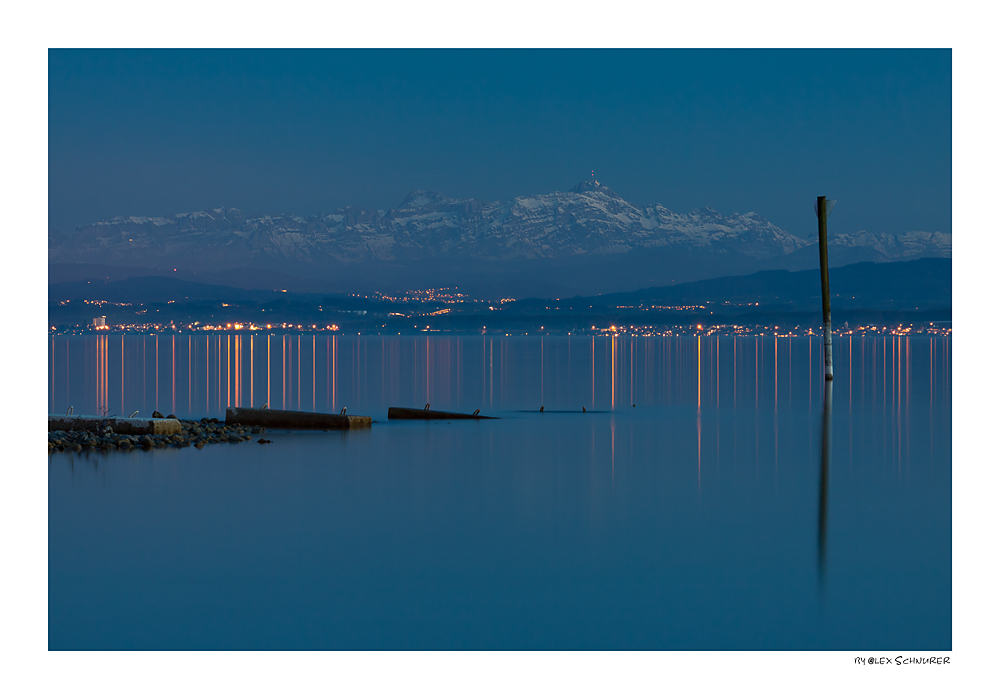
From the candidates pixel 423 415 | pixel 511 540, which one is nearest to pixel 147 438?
pixel 423 415

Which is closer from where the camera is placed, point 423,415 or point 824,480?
point 824,480

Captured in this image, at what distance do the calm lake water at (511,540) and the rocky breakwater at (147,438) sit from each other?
585mm

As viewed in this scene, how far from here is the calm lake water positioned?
10.2 m

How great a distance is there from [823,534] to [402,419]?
54.7ft

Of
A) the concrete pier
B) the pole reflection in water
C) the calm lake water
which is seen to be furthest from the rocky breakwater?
the pole reflection in water

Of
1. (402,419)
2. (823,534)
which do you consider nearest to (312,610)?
(823,534)

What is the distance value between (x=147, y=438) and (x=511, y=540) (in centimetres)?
1073

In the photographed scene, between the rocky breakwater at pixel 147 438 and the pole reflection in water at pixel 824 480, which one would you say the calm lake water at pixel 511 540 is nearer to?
the pole reflection in water at pixel 824 480

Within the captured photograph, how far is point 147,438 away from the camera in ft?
70.6

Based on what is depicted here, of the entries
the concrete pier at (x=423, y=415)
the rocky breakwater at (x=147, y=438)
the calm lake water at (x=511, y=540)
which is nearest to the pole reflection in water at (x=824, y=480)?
the calm lake water at (x=511, y=540)

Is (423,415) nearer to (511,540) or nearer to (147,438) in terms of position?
(147,438)
